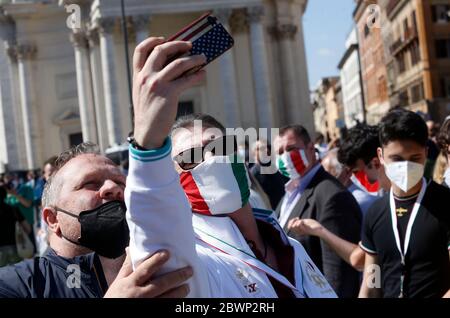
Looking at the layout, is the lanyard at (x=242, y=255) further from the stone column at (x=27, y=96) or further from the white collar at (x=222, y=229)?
the stone column at (x=27, y=96)

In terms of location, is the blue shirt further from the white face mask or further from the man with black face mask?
the white face mask

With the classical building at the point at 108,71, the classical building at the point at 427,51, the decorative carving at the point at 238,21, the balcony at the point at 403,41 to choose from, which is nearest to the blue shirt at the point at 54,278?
the classical building at the point at 108,71

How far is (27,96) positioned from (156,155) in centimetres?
3661

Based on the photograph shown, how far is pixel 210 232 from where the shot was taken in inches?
101

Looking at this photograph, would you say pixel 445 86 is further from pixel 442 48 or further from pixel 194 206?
pixel 194 206

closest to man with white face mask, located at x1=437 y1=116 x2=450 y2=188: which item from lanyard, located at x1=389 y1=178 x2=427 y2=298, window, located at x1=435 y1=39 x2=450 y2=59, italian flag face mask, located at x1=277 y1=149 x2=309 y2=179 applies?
lanyard, located at x1=389 y1=178 x2=427 y2=298

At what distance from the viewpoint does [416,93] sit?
56812 mm

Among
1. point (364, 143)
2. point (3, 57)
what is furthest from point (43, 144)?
point (364, 143)

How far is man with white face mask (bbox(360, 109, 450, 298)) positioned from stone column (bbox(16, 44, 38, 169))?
3422 centimetres

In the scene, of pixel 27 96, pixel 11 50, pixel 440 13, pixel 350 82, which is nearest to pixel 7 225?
pixel 27 96

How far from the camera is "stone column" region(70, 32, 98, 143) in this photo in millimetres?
35406

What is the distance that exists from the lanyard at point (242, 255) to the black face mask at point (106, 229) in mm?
302
